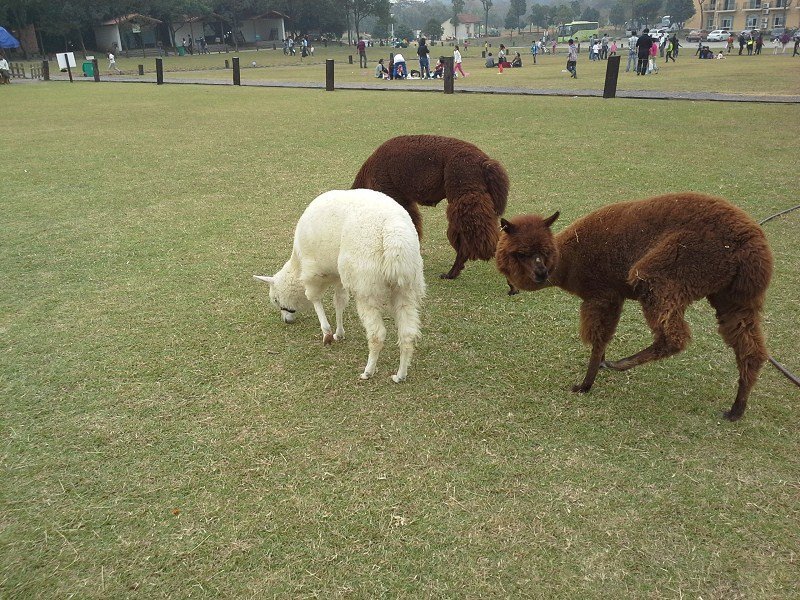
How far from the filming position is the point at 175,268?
6512 millimetres

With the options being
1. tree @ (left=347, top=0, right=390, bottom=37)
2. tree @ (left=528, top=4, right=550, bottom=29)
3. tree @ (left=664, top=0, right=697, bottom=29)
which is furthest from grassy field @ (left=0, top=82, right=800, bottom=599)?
tree @ (left=528, top=4, right=550, bottom=29)

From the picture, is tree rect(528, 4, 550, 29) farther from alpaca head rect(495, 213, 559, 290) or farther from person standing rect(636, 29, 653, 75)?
alpaca head rect(495, 213, 559, 290)

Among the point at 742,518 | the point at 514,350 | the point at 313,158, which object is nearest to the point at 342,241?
the point at 514,350

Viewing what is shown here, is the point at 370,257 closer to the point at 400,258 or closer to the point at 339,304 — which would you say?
the point at 400,258

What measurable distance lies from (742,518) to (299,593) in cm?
218

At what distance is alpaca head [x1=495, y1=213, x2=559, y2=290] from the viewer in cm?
379

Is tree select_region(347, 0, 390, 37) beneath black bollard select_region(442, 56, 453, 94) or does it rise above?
above

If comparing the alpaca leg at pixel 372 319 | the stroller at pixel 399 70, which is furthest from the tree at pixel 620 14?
the alpaca leg at pixel 372 319

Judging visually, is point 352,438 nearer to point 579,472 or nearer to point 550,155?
point 579,472

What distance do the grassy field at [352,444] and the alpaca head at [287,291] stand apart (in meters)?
0.23

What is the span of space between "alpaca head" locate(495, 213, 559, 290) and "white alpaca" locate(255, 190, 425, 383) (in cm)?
62

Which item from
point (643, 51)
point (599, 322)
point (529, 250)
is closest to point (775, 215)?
point (599, 322)

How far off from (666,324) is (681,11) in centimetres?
13301

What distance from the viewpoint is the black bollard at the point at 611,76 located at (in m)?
18.5
